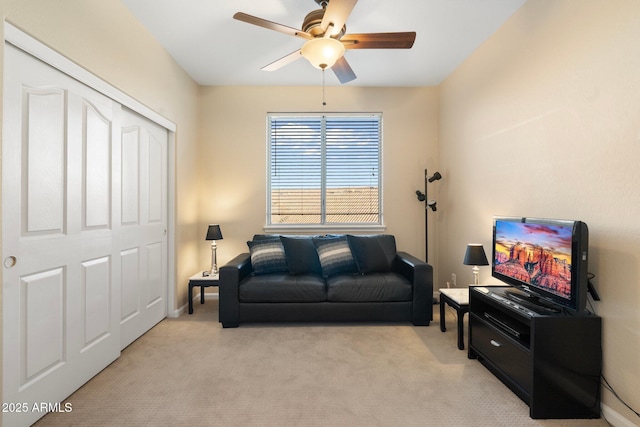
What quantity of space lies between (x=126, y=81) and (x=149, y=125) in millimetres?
517

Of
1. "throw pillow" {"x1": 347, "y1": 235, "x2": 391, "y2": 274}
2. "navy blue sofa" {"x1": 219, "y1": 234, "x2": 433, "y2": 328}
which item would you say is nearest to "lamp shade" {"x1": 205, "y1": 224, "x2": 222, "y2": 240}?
"navy blue sofa" {"x1": 219, "y1": 234, "x2": 433, "y2": 328}

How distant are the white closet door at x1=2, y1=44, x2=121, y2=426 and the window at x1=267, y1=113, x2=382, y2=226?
6.96ft

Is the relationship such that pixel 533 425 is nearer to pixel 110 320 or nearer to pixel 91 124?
pixel 110 320

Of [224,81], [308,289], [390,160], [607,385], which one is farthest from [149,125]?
[607,385]

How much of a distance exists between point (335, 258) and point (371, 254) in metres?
0.42

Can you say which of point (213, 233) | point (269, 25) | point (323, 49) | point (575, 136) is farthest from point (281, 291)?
point (575, 136)

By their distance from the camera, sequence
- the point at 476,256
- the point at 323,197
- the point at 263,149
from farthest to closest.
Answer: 1. the point at 323,197
2. the point at 263,149
3. the point at 476,256

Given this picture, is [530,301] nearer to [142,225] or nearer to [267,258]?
[267,258]

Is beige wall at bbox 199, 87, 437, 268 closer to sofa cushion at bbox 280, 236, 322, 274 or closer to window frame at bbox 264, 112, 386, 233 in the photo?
window frame at bbox 264, 112, 386, 233

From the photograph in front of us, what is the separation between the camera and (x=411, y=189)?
13.1 ft

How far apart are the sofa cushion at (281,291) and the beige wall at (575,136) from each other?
1.74 metres

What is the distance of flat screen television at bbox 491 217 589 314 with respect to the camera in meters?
1.63

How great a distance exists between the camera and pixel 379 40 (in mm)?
2123

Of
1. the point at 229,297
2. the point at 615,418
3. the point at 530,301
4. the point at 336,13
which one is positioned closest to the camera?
the point at 615,418
